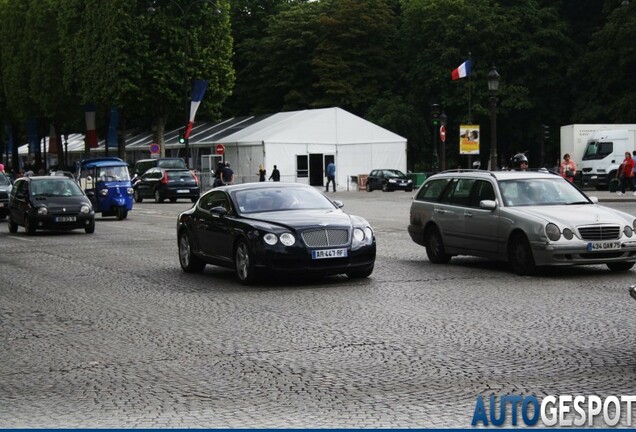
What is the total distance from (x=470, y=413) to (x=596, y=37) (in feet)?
221

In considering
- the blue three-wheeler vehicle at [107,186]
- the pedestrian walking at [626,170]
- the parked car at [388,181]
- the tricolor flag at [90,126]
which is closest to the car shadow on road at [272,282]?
the blue three-wheeler vehicle at [107,186]

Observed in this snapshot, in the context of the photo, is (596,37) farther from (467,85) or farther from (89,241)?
(89,241)

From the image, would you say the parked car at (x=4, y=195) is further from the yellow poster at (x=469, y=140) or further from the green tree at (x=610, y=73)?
the green tree at (x=610, y=73)

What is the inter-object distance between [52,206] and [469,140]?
26.0 meters

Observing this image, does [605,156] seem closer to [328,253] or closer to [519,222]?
[519,222]

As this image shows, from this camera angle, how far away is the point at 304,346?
10.1 metres

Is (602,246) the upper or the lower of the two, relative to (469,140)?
lower

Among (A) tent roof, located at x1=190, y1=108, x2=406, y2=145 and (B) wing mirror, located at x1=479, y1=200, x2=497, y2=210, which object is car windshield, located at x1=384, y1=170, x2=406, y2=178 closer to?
(A) tent roof, located at x1=190, y1=108, x2=406, y2=145

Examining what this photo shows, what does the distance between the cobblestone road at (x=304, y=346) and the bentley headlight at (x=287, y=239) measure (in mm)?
619

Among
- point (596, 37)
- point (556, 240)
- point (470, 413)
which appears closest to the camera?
Result: point (470, 413)

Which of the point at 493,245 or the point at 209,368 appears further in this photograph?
the point at 493,245

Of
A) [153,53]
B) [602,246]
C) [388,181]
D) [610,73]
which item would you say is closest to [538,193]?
[602,246]

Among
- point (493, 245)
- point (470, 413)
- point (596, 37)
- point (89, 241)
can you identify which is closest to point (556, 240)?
point (493, 245)

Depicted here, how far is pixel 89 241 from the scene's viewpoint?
2625cm
